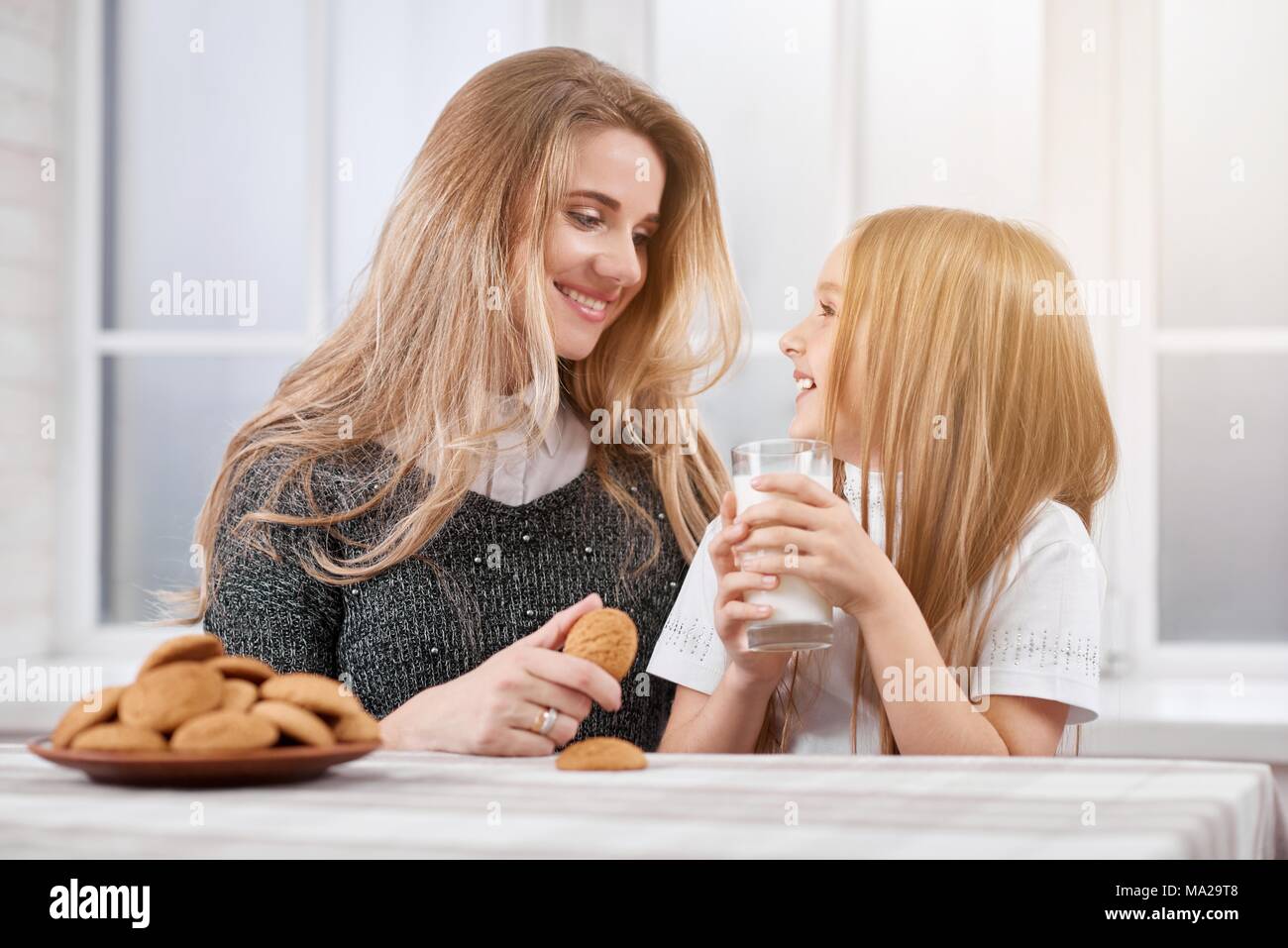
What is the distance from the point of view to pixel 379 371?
5.54 feet

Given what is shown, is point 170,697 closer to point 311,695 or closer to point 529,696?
point 311,695

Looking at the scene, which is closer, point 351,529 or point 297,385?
point 351,529

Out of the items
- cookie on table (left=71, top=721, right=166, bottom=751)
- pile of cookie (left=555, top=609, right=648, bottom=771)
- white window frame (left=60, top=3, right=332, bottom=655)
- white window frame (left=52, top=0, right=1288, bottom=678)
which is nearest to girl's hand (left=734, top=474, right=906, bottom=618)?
pile of cookie (left=555, top=609, right=648, bottom=771)

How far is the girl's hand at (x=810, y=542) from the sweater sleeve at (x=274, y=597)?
0.64 meters

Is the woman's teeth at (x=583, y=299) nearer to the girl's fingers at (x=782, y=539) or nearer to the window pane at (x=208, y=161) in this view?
the girl's fingers at (x=782, y=539)

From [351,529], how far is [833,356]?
0.65m

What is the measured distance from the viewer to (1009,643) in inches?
52.0

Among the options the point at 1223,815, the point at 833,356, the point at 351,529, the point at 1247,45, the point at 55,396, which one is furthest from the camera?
the point at 55,396

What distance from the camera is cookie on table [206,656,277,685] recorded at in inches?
33.4

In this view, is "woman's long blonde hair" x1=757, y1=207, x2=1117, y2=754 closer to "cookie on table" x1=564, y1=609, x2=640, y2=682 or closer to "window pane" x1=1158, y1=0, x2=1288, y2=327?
"cookie on table" x1=564, y1=609, x2=640, y2=682

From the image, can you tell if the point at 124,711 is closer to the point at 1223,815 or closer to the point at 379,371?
the point at 1223,815

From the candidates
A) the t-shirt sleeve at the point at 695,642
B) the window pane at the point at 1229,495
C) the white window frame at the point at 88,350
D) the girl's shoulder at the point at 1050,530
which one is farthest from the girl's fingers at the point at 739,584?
the white window frame at the point at 88,350

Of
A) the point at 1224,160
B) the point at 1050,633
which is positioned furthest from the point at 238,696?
the point at 1224,160
